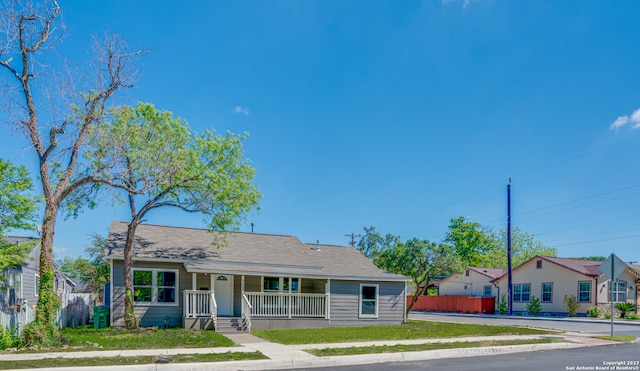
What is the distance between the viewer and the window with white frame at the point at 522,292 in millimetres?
36781

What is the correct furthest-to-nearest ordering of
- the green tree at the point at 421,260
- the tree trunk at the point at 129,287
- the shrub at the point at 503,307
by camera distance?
the shrub at the point at 503,307, the green tree at the point at 421,260, the tree trunk at the point at 129,287

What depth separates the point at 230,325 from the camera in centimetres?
1792

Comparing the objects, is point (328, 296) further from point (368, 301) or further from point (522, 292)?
point (522, 292)

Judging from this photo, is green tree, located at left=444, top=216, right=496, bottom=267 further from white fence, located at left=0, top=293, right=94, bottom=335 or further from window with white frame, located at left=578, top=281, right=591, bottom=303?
white fence, located at left=0, top=293, right=94, bottom=335

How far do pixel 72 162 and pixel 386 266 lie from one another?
54.2ft

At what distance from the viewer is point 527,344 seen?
14.2 m

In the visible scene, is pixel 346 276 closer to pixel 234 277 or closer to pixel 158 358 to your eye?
pixel 234 277

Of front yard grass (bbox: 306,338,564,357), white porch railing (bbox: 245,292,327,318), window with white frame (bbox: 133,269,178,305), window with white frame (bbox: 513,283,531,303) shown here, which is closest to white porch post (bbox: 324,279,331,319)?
white porch railing (bbox: 245,292,327,318)

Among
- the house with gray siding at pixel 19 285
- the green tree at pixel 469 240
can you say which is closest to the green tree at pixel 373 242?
the green tree at pixel 469 240

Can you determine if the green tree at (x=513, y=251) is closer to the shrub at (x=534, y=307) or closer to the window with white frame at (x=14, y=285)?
the shrub at (x=534, y=307)

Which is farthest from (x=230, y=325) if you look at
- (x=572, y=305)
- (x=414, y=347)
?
(x=572, y=305)

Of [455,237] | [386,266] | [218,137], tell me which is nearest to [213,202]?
[218,137]

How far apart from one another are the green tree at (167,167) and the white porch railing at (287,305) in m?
3.13

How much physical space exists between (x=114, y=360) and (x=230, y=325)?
753 centimetres
